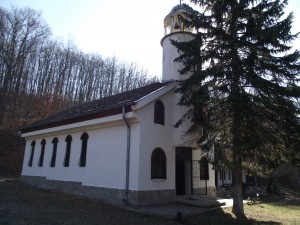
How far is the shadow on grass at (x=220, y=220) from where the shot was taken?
33.2ft

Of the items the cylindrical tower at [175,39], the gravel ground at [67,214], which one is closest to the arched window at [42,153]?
the gravel ground at [67,214]

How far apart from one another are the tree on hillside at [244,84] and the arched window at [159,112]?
2.02 metres

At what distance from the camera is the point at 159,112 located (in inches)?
579

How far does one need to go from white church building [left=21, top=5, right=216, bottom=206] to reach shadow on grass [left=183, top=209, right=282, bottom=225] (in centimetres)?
283

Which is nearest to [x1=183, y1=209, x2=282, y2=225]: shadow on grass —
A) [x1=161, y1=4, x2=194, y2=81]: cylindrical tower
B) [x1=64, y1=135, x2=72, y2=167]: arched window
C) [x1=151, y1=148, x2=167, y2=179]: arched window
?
[x1=151, y1=148, x2=167, y2=179]: arched window

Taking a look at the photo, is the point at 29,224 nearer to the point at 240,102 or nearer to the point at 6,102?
the point at 240,102

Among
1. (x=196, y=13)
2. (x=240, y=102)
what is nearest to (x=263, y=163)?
(x=240, y=102)

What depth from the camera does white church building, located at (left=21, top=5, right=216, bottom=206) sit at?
43.1 ft

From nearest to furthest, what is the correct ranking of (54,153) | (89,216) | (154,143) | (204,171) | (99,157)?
1. (89,216)
2. (154,143)
3. (99,157)
4. (204,171)
5. (54,153)

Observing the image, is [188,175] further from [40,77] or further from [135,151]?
[40,77]

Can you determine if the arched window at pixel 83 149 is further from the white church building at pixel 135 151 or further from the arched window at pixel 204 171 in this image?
the arched window at pixel 204 171

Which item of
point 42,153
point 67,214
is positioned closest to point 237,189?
point 67,214

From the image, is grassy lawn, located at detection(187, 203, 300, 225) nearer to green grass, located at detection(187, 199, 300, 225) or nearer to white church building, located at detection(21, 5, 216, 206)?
green grass, located at detection(187, 199, 300, 225)

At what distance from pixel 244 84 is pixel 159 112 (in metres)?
4.58
